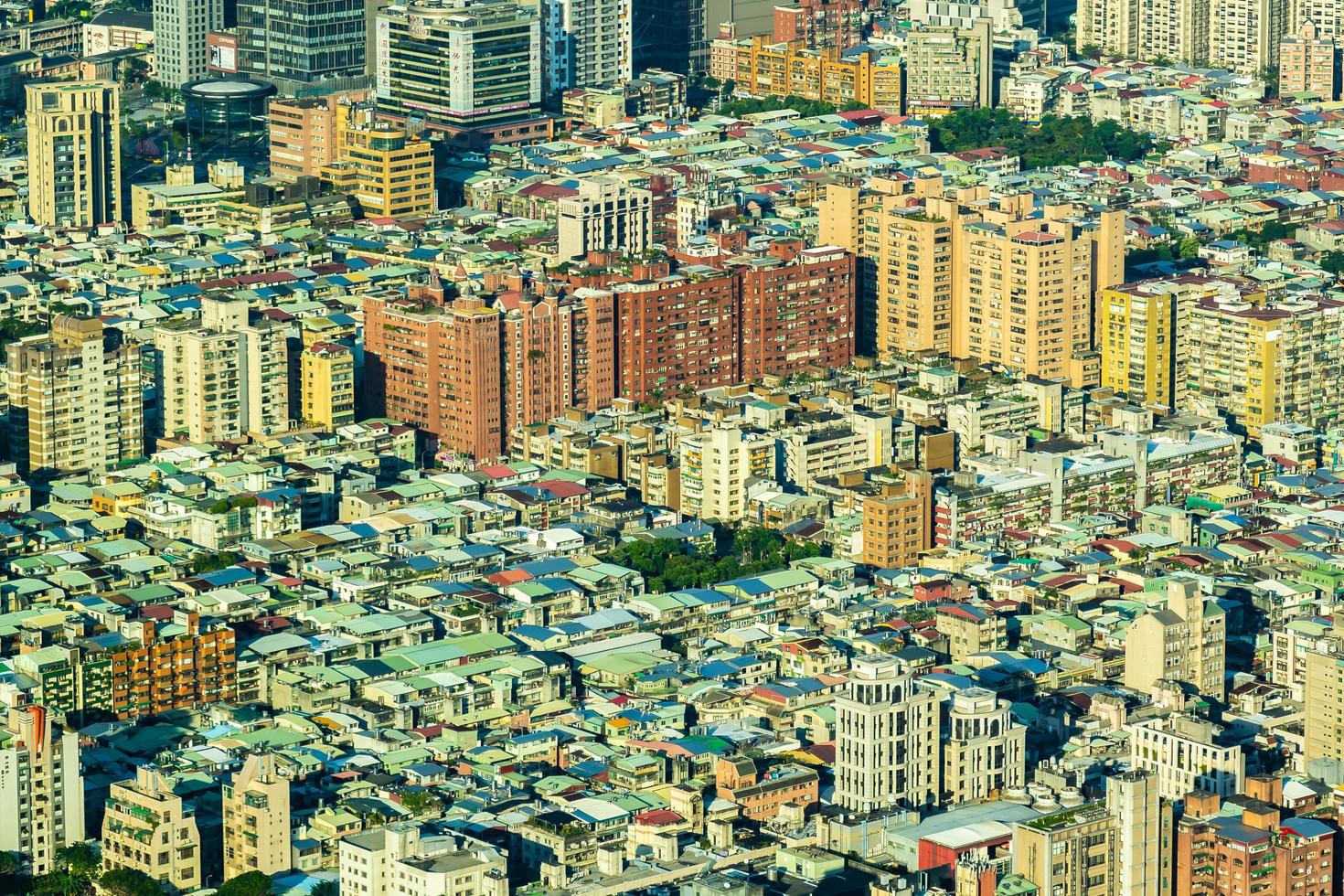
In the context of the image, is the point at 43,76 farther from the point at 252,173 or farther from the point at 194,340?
the point at 194,340

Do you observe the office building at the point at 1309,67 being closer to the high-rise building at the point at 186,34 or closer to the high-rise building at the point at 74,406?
the high-rise building at the point at 186,34

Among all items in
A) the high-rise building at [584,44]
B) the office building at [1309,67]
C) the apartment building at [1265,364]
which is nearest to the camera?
the apartment building at [1265,364]

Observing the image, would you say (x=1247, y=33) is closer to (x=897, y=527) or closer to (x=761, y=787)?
(x=897, y=527)

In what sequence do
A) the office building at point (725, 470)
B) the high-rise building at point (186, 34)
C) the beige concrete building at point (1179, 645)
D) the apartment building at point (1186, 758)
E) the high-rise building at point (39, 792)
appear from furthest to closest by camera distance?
the high-rise building at point (186, 34), the office building at point (725, 470), the beige concrete building at point (1179, 645), the apartment building at point (1186, 758), the high-rise building at point (39, 792)

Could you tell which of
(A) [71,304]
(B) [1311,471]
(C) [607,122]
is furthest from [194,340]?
(C) [607,122]

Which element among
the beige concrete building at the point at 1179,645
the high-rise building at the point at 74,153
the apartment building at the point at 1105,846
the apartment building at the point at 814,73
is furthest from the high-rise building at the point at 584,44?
the apartment building at the point at 1105,846

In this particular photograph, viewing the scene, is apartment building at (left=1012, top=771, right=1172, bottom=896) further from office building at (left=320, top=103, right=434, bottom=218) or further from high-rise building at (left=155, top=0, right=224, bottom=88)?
high-rise building at (left=155, top=0, right=224, bottom=88)
